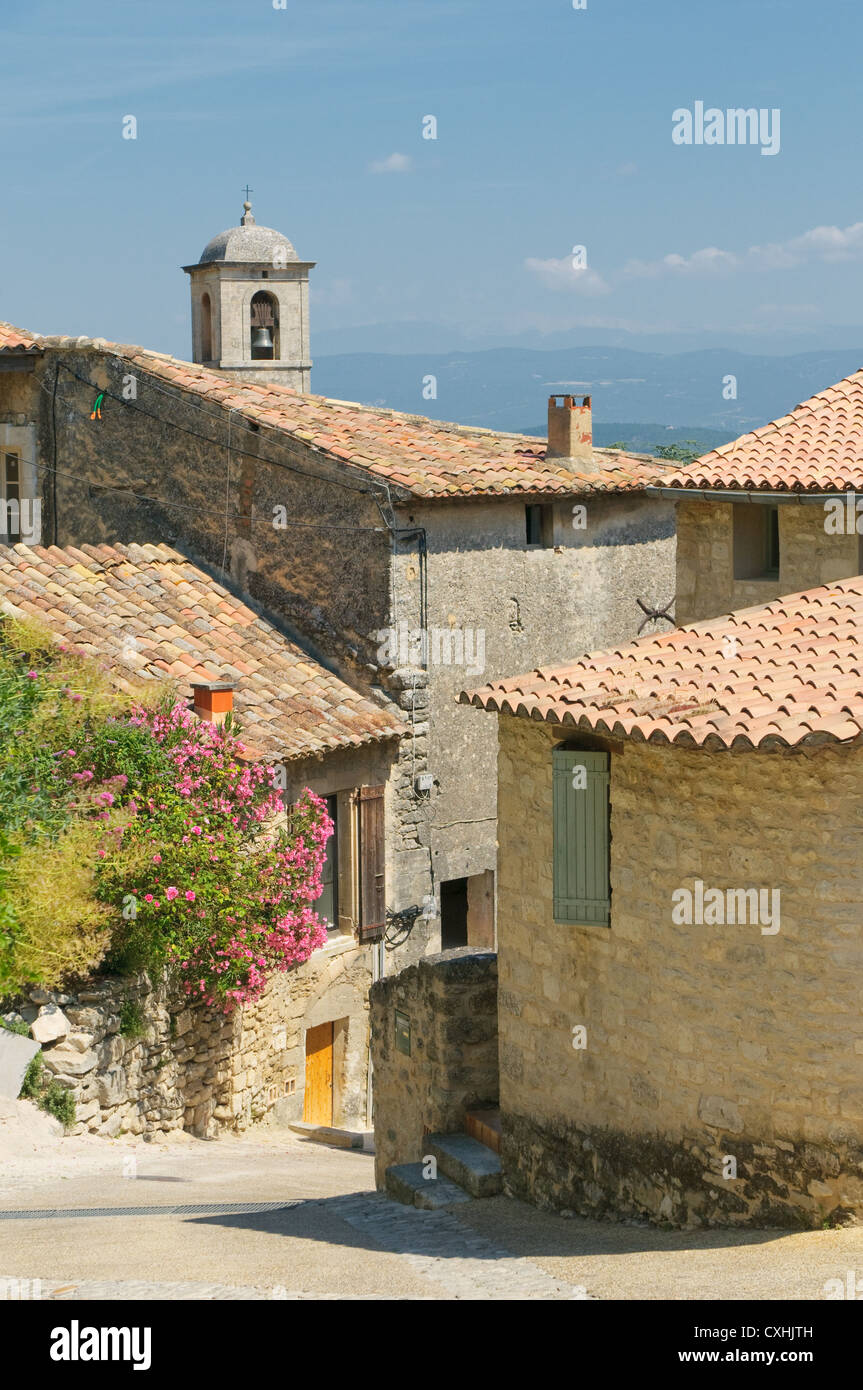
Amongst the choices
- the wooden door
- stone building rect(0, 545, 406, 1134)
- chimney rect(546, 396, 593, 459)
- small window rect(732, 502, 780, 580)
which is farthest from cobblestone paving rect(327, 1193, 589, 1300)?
chimney rect(546, 396, 593, 459)

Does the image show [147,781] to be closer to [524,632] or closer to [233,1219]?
[233,1219]

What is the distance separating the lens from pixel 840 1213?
845 cm

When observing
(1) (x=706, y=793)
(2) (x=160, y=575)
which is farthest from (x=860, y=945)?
(2) (x=160, y=575)

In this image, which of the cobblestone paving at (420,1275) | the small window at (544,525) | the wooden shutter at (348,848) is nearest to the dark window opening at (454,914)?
the wooden shutter at (348,848)

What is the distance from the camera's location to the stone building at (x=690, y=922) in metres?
8.39

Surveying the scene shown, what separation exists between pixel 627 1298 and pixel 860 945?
85.4 inches

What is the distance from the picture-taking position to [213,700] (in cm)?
1543

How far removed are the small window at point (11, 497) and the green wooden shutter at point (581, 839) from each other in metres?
14.2

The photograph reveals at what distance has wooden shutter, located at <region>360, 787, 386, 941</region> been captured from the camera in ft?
58.1

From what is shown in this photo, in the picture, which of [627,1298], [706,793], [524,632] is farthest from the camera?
[524,632]

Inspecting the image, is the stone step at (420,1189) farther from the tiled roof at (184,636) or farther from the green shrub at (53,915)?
the tiled roof at (184,636)

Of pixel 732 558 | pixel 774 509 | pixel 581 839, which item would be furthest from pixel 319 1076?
pixel 581 839

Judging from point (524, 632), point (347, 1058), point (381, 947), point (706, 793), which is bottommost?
point (347, 1058)

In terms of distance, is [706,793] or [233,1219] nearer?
[706,793]
